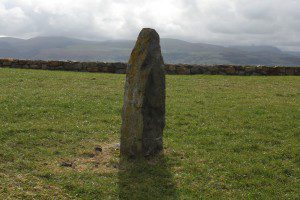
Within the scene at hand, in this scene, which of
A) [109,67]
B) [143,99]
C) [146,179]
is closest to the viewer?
[146,179]

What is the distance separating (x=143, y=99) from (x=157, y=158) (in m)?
2.23

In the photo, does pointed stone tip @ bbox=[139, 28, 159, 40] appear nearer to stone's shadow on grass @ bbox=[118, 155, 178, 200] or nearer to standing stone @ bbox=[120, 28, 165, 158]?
standing stone @ bbox=[120, 28, 165, 158]

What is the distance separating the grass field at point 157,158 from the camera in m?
12.5

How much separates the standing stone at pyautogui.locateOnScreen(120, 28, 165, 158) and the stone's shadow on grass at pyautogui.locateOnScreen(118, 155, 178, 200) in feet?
1.60

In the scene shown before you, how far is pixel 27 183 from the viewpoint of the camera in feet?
40.4

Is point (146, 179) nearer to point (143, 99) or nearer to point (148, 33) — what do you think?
point (143, 99)

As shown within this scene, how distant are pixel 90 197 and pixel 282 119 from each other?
1193cm

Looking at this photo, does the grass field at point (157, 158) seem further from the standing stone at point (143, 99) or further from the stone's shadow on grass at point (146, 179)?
the standing stone at point (143, 99)

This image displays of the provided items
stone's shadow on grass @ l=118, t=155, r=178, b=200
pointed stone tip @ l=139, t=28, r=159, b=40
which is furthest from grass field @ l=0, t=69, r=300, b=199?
pointed stone tip @ l=139, t=28, r=159, b=40

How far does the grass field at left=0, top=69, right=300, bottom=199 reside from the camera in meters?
12.5

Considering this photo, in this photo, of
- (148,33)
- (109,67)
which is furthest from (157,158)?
(109,67)

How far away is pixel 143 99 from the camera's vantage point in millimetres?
14219

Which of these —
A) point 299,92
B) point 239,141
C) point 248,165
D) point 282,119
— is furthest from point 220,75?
point 248,165

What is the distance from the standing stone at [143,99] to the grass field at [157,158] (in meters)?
0.64
